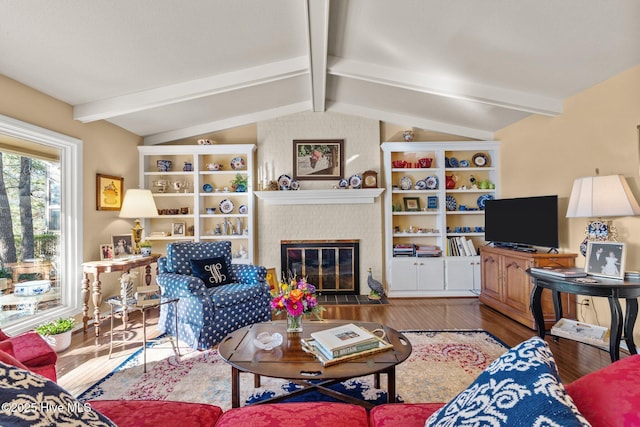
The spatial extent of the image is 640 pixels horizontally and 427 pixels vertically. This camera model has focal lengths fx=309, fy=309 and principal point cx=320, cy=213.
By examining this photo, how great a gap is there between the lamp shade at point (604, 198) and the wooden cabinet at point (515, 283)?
0.75 meters

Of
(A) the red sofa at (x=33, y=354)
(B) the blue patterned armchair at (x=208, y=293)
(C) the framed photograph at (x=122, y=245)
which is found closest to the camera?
(A) the red sofa at (x=33, y=354)

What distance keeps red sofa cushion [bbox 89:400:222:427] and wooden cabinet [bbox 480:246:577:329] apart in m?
3.26

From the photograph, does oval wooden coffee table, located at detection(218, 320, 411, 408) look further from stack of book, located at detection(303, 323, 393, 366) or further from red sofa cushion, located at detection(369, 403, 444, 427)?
red sofa cushion, located at detection(369, 403, 444, 427)

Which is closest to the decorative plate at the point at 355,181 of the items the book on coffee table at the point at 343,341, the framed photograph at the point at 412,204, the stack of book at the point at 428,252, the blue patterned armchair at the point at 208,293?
the framed photograph at the point at 412,204

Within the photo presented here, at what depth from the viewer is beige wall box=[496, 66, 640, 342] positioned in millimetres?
2611

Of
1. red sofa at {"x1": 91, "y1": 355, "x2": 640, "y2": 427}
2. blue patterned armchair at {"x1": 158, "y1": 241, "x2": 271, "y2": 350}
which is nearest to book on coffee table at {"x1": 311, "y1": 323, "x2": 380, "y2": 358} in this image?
red sofa at {"x1": 91, "y1": 355, "x2": 640, "y2": 427}

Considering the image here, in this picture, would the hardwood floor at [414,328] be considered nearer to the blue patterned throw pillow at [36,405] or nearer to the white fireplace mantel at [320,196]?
the white fireplace mantel at [320,196]

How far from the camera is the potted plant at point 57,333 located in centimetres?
264

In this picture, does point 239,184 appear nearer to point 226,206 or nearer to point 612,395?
point 226,206

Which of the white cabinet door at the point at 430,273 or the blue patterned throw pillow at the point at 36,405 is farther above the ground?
Result: the blue patterned throw pillow at the point at 36,405

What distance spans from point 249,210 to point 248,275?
1.52 meters

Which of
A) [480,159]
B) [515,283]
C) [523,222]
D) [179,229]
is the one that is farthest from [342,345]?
[480,159]

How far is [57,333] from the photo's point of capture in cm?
272

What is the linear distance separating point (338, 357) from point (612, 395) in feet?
3.85
